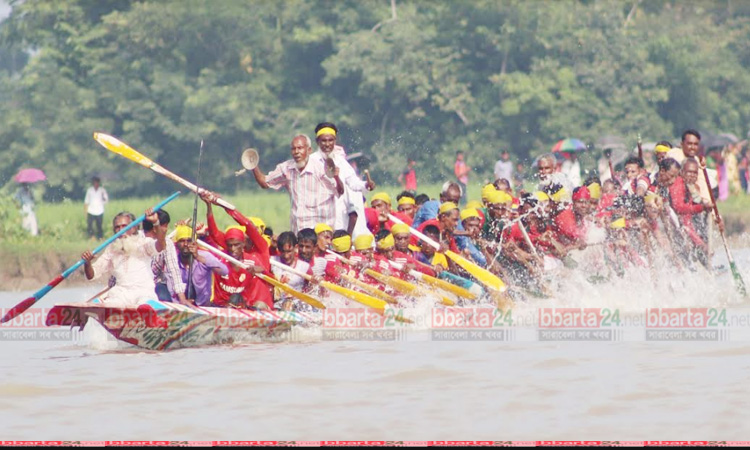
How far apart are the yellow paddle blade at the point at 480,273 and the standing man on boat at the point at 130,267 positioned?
8.95ft

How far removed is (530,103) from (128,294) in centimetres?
2094

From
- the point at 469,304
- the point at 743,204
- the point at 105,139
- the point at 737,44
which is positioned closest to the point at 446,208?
the point at 469,304

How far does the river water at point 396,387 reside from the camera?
8.05 meters

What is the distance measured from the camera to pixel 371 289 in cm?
1197

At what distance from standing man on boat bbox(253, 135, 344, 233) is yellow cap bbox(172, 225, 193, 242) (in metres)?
0.83

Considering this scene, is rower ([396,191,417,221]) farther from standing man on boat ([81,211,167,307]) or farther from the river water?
standing man on boat ([81,211,167,307])

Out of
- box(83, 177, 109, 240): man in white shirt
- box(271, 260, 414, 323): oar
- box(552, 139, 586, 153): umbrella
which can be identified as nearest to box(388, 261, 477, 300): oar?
box(271, 260, 414, 323): oar

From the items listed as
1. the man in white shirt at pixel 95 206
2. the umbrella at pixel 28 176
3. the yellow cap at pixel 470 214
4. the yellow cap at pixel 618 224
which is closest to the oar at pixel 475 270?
the yellow cap at pixel 470 214

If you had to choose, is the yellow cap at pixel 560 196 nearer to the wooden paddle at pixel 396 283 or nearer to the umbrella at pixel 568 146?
the wooden paddle at pixel 396 283

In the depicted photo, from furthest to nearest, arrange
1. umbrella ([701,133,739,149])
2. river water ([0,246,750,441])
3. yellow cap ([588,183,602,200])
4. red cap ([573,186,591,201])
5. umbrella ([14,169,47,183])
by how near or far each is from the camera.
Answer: umbrella ([701,133,739,149]) → umbrella ([14,169,47,183]) → yellow cap ([588,183,602,200]) → red cap ([573,186,591,201]) → river water ([0,246,750,441])

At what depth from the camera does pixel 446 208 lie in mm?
12625

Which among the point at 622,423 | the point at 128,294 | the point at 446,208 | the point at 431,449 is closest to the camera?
the point at 431,449

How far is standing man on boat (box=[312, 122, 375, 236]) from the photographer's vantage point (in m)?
12.0

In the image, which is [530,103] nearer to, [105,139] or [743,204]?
[743,204]
